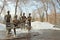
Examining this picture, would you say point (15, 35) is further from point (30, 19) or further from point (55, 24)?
point (55, 24)

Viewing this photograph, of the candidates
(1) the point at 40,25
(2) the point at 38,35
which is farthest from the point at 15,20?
(1) the point at 40,25

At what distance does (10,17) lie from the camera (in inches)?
415

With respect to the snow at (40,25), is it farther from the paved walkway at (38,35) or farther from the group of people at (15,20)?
the group of people at (15,20)

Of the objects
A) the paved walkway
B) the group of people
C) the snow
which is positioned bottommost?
the paved walkway

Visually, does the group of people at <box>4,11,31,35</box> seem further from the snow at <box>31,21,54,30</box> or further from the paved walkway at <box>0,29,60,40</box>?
the paved walkway at <box>0,29,60,40</box>

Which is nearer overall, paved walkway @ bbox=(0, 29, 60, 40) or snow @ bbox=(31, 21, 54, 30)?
paved walkway @ bbox=(0, 29, 60, 40)

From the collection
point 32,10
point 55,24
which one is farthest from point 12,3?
point 55,24

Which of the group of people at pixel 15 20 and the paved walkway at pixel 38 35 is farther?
the group of people at pixel 15 20

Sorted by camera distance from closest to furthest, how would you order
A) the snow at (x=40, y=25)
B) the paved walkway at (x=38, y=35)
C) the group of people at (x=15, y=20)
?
the paved walkway at (x=38, y=35), the group of people at (x=15, y=20), the snow at (x=40, y=25)

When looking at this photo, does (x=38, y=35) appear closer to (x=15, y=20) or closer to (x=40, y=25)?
(x=40, y=25)

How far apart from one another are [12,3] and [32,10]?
1.21 meters

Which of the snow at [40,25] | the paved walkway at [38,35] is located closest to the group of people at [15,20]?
the snow at [40,25]

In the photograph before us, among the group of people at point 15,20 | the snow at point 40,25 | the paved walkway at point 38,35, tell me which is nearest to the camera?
the paved walkway at point 38,35

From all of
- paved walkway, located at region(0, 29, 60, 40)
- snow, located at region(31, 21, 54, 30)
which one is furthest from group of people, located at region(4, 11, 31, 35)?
paved walkway, located at region(0, 29, 60, 40)
